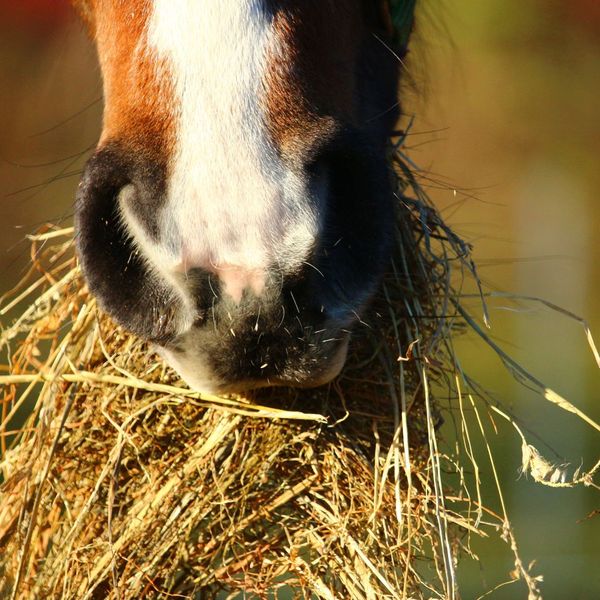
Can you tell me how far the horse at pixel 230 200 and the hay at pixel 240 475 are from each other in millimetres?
184

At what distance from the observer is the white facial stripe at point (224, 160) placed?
3.34ft

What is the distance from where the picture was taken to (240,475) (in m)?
1.32

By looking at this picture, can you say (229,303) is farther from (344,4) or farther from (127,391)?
(344,4)

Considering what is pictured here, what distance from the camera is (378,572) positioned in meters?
1.21

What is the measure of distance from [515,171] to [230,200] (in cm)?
551

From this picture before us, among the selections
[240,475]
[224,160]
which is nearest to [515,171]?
[240,475]

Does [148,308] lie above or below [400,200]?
above

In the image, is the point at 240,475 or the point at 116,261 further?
the point at 240,475

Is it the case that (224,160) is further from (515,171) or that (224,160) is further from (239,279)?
(515,171)

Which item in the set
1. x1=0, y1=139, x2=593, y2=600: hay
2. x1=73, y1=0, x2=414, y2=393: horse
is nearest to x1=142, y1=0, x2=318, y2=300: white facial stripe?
x1=73, y1=0, x2=414, y2=393: horse

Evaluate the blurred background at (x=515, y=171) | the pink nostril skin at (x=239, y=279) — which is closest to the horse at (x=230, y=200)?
the pink nostril skin at (x=239, y=279)

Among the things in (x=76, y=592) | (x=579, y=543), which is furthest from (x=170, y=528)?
(x=579, y=543)

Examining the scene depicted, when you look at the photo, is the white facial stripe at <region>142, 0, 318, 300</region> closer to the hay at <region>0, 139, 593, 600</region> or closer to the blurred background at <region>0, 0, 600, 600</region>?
the hay at <region>0, 139, 593, 600</region>

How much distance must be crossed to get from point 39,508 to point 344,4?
83cm
